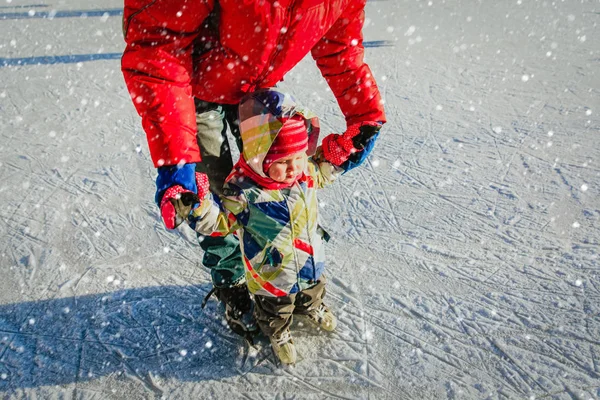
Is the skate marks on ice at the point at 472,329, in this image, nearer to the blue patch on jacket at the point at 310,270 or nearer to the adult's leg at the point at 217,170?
the blue patch on jacket at the point at 310,270

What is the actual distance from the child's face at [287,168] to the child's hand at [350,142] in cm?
22

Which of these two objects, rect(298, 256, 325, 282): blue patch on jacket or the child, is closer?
the child

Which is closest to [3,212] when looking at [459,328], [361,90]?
[361,90]

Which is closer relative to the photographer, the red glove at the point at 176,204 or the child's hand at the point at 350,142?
the red glove at the point at 176,204

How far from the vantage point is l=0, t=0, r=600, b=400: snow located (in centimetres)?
198

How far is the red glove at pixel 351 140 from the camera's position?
182 cm

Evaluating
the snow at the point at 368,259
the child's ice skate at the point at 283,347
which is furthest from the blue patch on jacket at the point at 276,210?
the snow at the point at 368,259

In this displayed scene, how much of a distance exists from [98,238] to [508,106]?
376 cm

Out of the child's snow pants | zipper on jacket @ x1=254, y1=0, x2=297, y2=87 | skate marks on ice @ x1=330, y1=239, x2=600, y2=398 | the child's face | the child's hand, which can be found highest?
zipper on jacket @ x1=254, y1=0, x2=297, y2=87

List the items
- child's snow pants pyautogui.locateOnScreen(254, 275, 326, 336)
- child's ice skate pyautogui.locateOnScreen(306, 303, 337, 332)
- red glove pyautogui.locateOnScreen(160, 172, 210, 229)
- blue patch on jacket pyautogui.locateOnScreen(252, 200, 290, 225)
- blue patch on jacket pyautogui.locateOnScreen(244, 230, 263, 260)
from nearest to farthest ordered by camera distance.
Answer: red glove pyautogui.locateOnScreen(160, 172, 210, 229) < blue patch on jacket pyautogui.locateOnScreen(252, 200, 290, 225) < blue patch on jacket pyautogui.locateOnScreen(244, 230, 263, 260) < child's snow pants pyautogui.locateOnScreen(254, 275, 326, 336) < child's ice skate pyautogui.locateOnScreen(306, 303, 337, 332)

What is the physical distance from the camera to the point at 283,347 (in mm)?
2002

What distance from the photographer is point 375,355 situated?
6.75ft

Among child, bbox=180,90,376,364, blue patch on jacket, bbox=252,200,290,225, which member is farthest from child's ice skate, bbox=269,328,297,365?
blue patch on jacket, bbox=252,200,290,225

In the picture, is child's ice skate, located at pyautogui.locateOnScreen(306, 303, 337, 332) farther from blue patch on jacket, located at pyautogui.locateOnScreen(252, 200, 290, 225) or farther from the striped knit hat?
the striped knit hat
